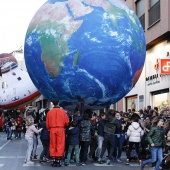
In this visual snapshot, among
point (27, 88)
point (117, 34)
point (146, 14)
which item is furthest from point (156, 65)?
point (117, 34)

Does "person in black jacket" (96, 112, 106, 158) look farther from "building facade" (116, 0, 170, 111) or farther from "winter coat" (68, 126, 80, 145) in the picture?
"building facade" (116, 0, 170, 111)

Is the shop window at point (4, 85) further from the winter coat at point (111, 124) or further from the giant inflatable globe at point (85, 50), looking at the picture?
the giant inflatable globe at point (85, 50)

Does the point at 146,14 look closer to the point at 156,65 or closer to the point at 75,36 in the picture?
the point at 156,65

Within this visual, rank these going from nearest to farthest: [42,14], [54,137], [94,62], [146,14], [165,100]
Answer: [94,62] < [42,14] < [54,137] < [165,100] < [146,14]

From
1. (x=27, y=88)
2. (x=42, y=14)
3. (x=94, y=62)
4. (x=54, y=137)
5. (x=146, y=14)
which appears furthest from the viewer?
Result: (x=27, y=88)

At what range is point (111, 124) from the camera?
1095cm

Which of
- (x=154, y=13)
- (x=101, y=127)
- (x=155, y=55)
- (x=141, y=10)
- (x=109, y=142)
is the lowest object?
(x=109, y=142)

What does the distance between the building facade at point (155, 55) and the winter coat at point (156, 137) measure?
9.05 m

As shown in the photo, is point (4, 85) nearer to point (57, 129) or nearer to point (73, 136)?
point (73, 136)

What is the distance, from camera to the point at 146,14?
2273 cm

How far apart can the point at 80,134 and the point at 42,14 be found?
3261 millimetres

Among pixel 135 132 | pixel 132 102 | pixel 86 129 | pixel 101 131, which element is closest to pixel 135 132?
pixel 135 132

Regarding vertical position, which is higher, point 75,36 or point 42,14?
point 42,14

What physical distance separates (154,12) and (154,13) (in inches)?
2.0
